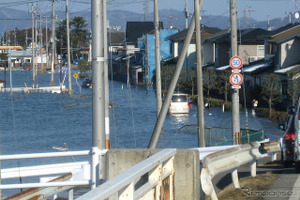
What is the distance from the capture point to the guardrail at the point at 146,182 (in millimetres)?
4137

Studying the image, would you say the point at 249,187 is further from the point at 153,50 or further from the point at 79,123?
the point at 153,50

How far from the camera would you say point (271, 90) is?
35281 millimetres

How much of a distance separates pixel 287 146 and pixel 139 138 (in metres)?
17.6

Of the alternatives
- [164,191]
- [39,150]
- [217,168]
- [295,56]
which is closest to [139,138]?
[39,150]

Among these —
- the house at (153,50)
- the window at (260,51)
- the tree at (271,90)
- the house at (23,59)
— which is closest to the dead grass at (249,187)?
the tree at (271,90)

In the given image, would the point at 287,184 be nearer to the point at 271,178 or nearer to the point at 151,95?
the point at 271,178

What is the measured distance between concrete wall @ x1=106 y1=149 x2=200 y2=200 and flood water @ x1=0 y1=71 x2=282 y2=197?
9.78 meters

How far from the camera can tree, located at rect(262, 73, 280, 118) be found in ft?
115

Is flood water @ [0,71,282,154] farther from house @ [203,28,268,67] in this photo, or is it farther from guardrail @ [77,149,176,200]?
guardrail @ [77,149,176,200]

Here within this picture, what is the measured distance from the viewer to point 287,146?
11.2 m

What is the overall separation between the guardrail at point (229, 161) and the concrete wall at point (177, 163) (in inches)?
14.7

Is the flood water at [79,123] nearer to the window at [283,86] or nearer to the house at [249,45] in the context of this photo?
the window at [283,86]

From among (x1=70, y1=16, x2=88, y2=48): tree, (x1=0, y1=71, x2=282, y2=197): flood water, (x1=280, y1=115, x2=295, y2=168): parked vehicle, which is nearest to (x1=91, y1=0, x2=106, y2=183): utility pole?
(x1=280, y1=115, x2=295, y2=168): parked vehicle

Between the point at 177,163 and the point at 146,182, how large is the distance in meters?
0.97
